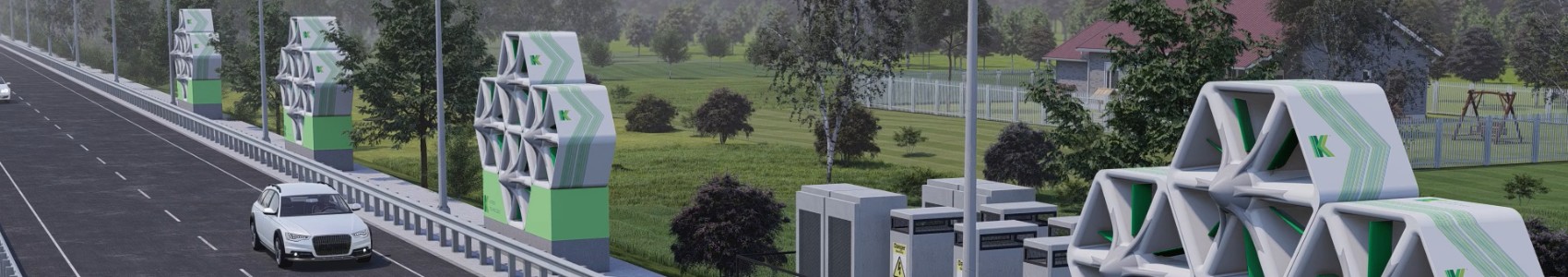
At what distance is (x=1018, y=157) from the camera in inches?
1996

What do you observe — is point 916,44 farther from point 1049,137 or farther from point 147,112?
point 1049,137

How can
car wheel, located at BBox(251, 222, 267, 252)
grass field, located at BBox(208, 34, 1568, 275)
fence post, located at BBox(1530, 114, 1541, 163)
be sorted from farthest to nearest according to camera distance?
fence post, located at BBox(1530, 114, 1541, 163)
grass field, located at BBox(208, 34, 1568, 275)
car wheel, located at BBox(251, 222, 267, 252)

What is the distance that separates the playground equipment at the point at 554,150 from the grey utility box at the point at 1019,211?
8547mm

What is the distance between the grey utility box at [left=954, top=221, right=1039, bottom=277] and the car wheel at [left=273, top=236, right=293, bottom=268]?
42.2 ft

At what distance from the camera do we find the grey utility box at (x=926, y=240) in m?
25.3

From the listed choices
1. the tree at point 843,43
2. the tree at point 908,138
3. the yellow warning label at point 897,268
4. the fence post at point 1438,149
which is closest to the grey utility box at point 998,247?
the yellow warning label at point 897,268

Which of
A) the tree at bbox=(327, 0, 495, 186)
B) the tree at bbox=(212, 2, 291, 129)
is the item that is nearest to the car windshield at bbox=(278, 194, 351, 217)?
the tree at bbox=(327, 0, 495, 186)

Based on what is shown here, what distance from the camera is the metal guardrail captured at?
29.1m

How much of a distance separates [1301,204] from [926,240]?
37.3ft

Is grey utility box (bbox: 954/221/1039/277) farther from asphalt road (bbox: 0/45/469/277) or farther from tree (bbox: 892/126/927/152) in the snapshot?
tree (bbox: 892/126/927/152)

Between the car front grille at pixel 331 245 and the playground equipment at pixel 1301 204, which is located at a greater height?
the playground equipment at pixel 1301 204

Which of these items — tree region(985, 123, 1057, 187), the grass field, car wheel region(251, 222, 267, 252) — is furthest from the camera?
tree region(985, 123, 1057, 187)

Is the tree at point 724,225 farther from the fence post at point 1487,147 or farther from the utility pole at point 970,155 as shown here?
the fence post at point 1487,147

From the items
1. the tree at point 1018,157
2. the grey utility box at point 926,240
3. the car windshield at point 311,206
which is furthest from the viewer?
the tree at point 1018,157
